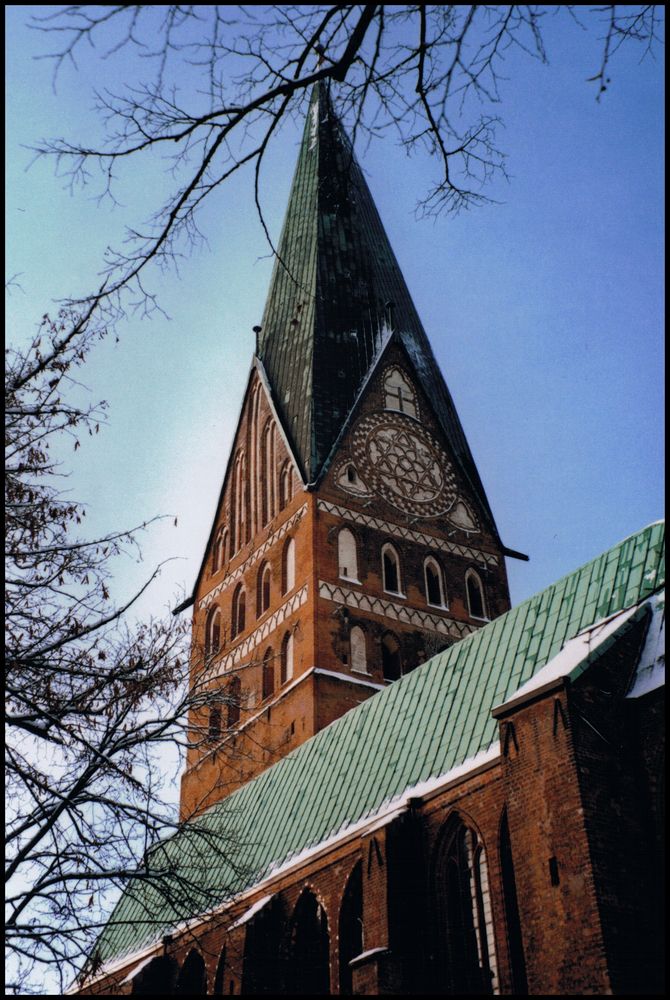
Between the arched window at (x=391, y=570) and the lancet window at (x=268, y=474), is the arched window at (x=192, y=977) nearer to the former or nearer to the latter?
the arched window at (x=391, y=570)

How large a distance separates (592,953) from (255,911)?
25.1 ft

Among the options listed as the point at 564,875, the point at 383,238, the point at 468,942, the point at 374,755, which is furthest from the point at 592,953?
the point at 383,238

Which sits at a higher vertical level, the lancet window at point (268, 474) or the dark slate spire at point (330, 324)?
the dark slate spire at point (330, 324)

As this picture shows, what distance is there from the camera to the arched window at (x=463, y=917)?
1384 cm

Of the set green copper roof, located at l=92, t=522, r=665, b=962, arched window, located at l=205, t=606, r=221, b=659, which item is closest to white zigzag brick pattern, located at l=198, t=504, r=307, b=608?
arched window, located at l=205, t=606, r=221, b=659

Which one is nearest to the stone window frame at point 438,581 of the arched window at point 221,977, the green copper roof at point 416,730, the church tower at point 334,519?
the church tower at point 334,519

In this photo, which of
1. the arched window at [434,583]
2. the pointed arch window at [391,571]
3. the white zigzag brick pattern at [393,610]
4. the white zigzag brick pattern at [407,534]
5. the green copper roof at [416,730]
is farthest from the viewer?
the arched window at [434,583]

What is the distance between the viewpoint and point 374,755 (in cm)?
1866

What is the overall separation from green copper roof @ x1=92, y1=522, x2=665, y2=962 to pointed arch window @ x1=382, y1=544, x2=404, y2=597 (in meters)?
9.78

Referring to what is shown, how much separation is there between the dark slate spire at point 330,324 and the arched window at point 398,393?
27.1 inches

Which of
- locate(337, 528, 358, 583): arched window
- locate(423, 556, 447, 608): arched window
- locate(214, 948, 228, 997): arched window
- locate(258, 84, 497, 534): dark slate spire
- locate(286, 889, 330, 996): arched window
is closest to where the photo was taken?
locate(286, 889, 330, 996): arched window

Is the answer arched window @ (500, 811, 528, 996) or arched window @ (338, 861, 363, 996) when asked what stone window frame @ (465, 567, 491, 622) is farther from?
arched window @ (500, 811, 528, 996)

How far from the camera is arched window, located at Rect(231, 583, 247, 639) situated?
1307 inches

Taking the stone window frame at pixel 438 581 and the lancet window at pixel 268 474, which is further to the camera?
the lancet window at pixel 268 474
